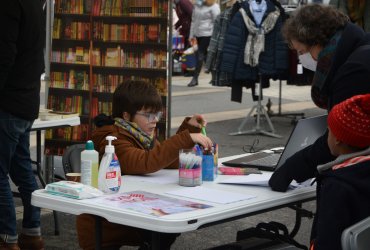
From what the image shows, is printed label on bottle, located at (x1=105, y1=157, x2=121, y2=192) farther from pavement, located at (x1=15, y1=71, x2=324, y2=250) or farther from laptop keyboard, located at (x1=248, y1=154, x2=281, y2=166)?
pavement, located at (x1=15, y1=71, x2=324, y2=250)

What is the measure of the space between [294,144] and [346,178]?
1085 mm

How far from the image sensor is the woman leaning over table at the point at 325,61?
137 inches

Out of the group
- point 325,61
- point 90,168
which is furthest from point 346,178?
point 90,168

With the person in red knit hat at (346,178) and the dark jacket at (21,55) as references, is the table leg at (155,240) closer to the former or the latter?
the person in red knit hat at (346,178)

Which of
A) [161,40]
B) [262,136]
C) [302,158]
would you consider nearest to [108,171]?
[302,158]

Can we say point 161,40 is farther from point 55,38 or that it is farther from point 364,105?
point 364,105

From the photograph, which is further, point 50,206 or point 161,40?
point 161,40

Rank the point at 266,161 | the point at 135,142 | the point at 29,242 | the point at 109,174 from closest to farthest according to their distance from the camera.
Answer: the point at 109,174 → the point at 135,142 → the point at 266,161 → the point at 29,242

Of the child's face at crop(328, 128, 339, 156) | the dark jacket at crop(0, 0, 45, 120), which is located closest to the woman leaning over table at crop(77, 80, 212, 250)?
the dark jacket at crop(0, 0, 45, 120)

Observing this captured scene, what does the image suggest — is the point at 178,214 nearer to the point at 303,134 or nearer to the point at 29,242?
the point at 303,134

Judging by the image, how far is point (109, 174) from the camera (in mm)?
3592

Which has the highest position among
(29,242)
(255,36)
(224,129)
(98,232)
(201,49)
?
(255,36)

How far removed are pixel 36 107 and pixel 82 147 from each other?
562 mm

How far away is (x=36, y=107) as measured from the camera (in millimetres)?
4785
